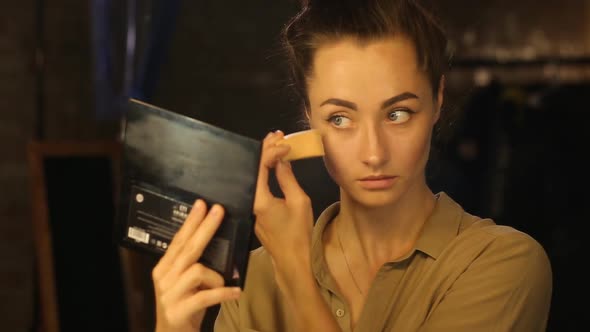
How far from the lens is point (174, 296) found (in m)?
1.12

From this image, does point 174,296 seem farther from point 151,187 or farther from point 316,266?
point 316,266

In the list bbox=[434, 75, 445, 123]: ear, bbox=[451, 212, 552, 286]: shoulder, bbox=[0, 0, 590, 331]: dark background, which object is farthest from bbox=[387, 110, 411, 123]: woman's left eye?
bbox=[0, 0, 590, 331]: dark background

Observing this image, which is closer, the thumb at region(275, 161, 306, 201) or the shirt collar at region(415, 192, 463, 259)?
the thumb at region(275, 161, 306, 201)

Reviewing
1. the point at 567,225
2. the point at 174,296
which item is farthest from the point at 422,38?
the point at 567,225

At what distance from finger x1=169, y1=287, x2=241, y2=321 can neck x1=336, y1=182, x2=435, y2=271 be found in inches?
14.8

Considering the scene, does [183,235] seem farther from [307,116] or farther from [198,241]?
[307,116]

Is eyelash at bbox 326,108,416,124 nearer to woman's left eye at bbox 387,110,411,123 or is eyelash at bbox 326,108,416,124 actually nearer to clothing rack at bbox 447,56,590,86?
woman's left eye at bbox 387,110,411,123

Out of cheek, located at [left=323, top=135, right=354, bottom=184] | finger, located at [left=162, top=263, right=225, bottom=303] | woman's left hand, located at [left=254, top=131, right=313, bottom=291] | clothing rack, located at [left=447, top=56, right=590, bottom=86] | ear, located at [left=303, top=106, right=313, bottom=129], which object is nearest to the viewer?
finger, located at [left=162, top=263, right=225, bottom=303]

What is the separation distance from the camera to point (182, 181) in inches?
44.7

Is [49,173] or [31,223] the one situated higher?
[49,173]

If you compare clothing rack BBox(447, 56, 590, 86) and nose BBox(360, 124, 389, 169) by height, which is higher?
clothing rack BBox(447, 56, 590, 86)

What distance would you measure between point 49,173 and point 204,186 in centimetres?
240

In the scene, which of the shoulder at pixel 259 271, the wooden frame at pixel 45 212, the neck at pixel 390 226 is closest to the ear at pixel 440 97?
the neck at pixel 390 226

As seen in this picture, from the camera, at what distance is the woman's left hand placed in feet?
3.94
